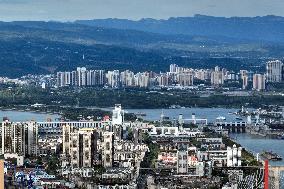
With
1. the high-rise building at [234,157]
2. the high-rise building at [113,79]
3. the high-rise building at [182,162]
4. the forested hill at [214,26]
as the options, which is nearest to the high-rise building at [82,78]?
the high-rise building at [113,79]

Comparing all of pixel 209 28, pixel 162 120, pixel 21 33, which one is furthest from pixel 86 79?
pixel 209 28

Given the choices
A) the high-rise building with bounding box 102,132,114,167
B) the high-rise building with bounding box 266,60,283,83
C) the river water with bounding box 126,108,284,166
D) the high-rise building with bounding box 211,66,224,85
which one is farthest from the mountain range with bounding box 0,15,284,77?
the high-rise building with bounding box 102,132,114,167

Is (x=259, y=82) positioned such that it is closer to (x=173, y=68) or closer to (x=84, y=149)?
(x=173, y=68)

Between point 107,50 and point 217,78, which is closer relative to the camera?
point 217,78

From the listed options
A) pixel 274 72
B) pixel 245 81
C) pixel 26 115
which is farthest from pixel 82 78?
pixel 26 115

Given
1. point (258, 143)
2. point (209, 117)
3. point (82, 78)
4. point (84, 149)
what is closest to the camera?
point (84, 149)

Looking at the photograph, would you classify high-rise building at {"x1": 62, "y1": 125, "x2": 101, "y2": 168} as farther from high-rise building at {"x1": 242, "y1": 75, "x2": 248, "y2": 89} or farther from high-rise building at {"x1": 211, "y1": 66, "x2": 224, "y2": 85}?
high-rise building at {"x1": 211, "y1": 66, "x2": 224, "y2": 85}

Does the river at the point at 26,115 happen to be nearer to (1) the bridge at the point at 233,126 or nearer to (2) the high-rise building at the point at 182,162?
(1) the bridge at the point at 233,126
